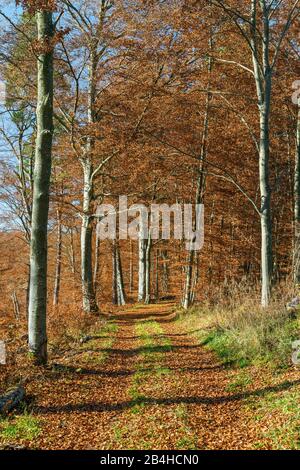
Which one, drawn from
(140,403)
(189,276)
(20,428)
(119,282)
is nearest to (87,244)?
(189,276)

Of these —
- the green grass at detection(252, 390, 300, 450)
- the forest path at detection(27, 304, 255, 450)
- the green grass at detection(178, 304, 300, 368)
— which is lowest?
the forest path at detection(27, 304, 255, 450)

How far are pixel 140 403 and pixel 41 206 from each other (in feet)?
12.8

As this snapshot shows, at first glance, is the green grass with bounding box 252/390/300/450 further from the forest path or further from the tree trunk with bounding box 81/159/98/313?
the tree trunk with bounding box 81/159/98/313

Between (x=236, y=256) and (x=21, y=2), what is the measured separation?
505 inches

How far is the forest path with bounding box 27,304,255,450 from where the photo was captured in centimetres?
462

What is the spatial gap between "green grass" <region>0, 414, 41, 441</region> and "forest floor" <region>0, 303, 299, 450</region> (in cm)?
1

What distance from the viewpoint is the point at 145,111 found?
518 inches

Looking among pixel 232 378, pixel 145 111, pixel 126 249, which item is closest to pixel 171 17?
pixel 145 111

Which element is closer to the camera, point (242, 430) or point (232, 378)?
point (242, 430)

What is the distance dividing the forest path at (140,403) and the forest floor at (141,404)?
12 millimetres

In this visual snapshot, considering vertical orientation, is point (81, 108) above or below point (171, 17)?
below

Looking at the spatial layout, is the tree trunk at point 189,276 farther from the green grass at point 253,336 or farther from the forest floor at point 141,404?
the forest floor at point 141,404

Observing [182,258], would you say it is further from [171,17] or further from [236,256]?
[171,17]

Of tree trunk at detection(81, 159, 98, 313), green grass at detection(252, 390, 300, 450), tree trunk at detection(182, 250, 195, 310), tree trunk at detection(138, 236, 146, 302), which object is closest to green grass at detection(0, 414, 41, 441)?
green grass at detection(252, 390, 300, 450)
